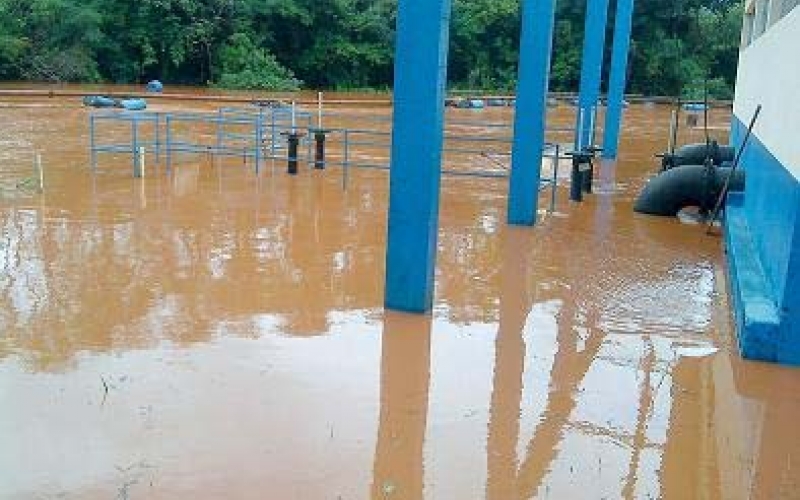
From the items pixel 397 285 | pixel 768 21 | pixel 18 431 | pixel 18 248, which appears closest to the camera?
pixel 18 431

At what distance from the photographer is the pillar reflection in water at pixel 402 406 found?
4.48 metres

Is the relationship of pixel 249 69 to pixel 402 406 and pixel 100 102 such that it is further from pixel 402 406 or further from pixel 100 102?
pixel 402 406

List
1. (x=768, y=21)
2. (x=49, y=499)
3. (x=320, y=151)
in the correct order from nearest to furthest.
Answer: (x=49, y=499), (x=768, y=21), (x=320, y=151)

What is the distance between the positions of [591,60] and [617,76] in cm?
329

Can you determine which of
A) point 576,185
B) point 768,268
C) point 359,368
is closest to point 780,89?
point 768,268

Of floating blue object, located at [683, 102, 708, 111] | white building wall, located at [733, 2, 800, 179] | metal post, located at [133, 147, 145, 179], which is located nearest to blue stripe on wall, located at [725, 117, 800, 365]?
white building wall, located at [733, 2, 800, 179]

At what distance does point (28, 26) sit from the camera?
37.7 meters

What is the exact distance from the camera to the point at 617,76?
1981 centimetres

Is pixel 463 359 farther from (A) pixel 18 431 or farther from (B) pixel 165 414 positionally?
(A) pixel 18 431

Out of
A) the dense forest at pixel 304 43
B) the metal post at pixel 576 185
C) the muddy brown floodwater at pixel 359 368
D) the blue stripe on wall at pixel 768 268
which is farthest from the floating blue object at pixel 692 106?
the blue stripe on wall at pixel 768 268

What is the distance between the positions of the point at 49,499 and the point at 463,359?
3.06 meters

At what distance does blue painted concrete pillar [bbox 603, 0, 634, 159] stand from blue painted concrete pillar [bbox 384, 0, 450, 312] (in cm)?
1295

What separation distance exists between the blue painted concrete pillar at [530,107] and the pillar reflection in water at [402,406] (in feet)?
14.4

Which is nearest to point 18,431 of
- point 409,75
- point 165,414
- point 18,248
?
point 165,414
